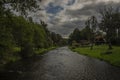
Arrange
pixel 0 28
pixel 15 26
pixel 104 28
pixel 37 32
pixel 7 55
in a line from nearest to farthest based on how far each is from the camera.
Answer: pixel 0 28 < pixel 7 55 < pixel 15 26 < pixel 104 28 < pixel 37 32

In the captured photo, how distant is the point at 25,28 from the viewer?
75.7 meters

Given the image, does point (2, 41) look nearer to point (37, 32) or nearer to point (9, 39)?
point (9, 39)

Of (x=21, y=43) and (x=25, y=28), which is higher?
(x=25, y=28)

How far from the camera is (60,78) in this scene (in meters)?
34.5

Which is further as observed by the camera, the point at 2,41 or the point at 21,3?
the point at 2,41

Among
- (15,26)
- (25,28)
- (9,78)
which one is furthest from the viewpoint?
(25,28)

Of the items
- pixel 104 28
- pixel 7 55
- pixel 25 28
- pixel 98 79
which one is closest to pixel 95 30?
pixel 104 28

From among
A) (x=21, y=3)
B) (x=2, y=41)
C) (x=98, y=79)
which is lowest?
(x=98, y=79)

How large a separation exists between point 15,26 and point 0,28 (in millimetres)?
27404

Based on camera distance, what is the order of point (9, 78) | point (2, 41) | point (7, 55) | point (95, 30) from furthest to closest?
point (95, 30) < point (7, 55) < point (2, 41) < point (9, 78)

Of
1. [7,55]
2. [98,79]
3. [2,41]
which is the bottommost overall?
[98,79]

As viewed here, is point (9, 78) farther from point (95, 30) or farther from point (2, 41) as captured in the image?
point (95, 30)

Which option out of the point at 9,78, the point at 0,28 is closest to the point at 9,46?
the point at 0,28

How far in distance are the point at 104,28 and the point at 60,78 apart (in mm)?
60772
